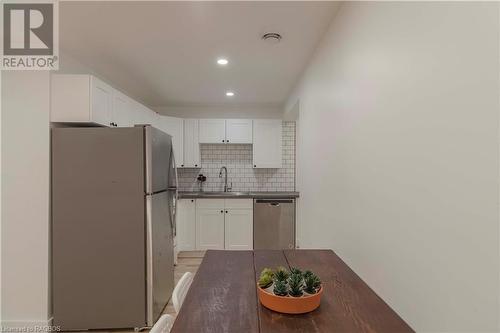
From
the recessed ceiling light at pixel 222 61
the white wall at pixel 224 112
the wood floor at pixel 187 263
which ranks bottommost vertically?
the wood floor at pixel 187 263

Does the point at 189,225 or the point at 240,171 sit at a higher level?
the point at 240,171

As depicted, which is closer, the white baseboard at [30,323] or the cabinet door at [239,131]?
the white baseboard at [30,323]

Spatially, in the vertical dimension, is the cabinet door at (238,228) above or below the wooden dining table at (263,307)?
below

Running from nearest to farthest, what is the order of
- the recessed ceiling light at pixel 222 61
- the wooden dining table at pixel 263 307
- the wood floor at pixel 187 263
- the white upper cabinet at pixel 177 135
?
1. the wooden dining table at pixel 263 307
2. the recessed ceiling light at pixel 222 61
3. the wood floor at pixel 187 263
4. the white upper cabinet at pixel 177 135

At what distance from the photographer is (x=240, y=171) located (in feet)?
15.9

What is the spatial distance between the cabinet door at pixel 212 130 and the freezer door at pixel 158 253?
6.45 ft

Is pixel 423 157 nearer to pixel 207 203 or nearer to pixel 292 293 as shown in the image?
pixel 292 293

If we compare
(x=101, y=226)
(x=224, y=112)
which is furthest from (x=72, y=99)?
(x=224, y=112)

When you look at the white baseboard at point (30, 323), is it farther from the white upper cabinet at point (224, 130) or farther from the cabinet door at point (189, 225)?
the white upper cabinet at point (224, 130)

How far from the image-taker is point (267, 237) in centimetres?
420

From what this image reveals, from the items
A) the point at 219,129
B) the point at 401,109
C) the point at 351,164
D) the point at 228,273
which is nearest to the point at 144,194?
the point at 228,273

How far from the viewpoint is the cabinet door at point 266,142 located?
460 centimetres

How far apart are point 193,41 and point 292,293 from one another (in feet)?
6.90

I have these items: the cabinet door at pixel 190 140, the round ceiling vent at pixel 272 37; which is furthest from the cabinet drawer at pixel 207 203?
the round ceiling vent at pixel 272 37
